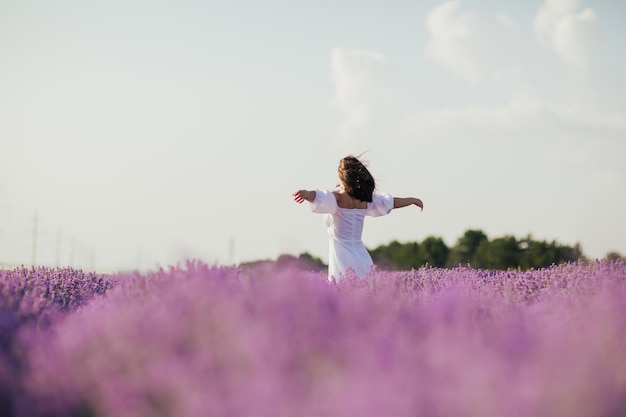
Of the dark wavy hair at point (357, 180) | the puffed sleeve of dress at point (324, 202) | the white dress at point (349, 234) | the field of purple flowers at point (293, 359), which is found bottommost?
the field of purple flowers at point (293, 359)

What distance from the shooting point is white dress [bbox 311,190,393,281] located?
26.9 ft

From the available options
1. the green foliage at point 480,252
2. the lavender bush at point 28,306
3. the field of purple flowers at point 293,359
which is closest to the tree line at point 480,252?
the green foliage at point 480,252

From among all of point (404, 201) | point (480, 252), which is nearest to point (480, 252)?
point (480, 252)

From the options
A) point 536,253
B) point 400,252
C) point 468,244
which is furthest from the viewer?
point 400,252

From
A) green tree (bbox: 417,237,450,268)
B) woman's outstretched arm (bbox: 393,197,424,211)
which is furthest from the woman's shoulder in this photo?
green tree (bbox: 417,237,450,268)

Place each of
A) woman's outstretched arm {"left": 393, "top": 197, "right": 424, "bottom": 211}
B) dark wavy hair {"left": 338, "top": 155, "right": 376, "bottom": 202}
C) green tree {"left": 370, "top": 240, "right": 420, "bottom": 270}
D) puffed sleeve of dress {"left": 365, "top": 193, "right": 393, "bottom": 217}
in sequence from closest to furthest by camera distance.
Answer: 1. dark wavy hair {"left": 338, "top": 155, "right": 376, "bottom": 202}
2. puffed sleeve of dress {"left": 365, "top": 193, "right": 393, "bottom": 217}
3. woman's outstretched arm {"left": 393, "top": 197, "right": 424, "bottom": 211}
4. green tree {"left": 370, "top": 240, "right": 420, "bottom": 270}

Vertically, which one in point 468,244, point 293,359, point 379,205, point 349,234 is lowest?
point 293,359

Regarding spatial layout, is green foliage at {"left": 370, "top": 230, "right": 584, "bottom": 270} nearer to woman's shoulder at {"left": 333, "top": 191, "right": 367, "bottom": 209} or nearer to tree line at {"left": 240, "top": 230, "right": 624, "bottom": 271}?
tree line at {"left": 240, "top": 230, "right": 624, "bottom": 271}

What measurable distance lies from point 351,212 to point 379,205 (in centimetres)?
41

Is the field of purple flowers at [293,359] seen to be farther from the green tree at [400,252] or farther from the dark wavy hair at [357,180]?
the green tree at [400,252]

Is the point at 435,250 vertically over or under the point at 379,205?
over

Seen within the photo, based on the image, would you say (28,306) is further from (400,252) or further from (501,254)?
(400,252)

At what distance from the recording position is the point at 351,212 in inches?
324

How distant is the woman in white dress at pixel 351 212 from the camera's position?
816cm
